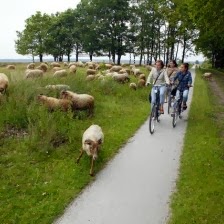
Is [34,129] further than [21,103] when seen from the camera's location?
No

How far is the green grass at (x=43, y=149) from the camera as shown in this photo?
689cm

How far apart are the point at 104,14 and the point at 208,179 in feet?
166

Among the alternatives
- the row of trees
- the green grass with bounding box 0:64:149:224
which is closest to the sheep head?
the green grass with bounding box 0:64:149:224

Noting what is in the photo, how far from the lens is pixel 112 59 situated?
58812 millimetres

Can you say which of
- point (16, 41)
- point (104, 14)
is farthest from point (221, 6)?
point (16, 41)

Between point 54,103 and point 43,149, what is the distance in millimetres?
3462

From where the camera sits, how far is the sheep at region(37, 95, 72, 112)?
12.5 m

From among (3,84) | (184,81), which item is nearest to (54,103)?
(3,84)

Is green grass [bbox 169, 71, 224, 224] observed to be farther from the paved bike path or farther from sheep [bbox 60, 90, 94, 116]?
sheep [bbox 60, 90, 94, 116]

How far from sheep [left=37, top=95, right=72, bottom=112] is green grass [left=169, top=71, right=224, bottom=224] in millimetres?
4515

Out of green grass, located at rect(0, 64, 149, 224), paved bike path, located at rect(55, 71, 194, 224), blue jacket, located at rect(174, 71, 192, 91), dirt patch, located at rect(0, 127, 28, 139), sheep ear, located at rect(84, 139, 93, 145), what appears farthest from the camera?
blue jacket, located at rect(174, 71, 192, 91)

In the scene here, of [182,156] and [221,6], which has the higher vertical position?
[221,6]

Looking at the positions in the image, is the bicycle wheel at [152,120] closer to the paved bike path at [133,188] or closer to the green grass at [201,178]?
the paved bike path at [133,188]

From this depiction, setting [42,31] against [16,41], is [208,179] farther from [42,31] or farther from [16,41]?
[16,41]
